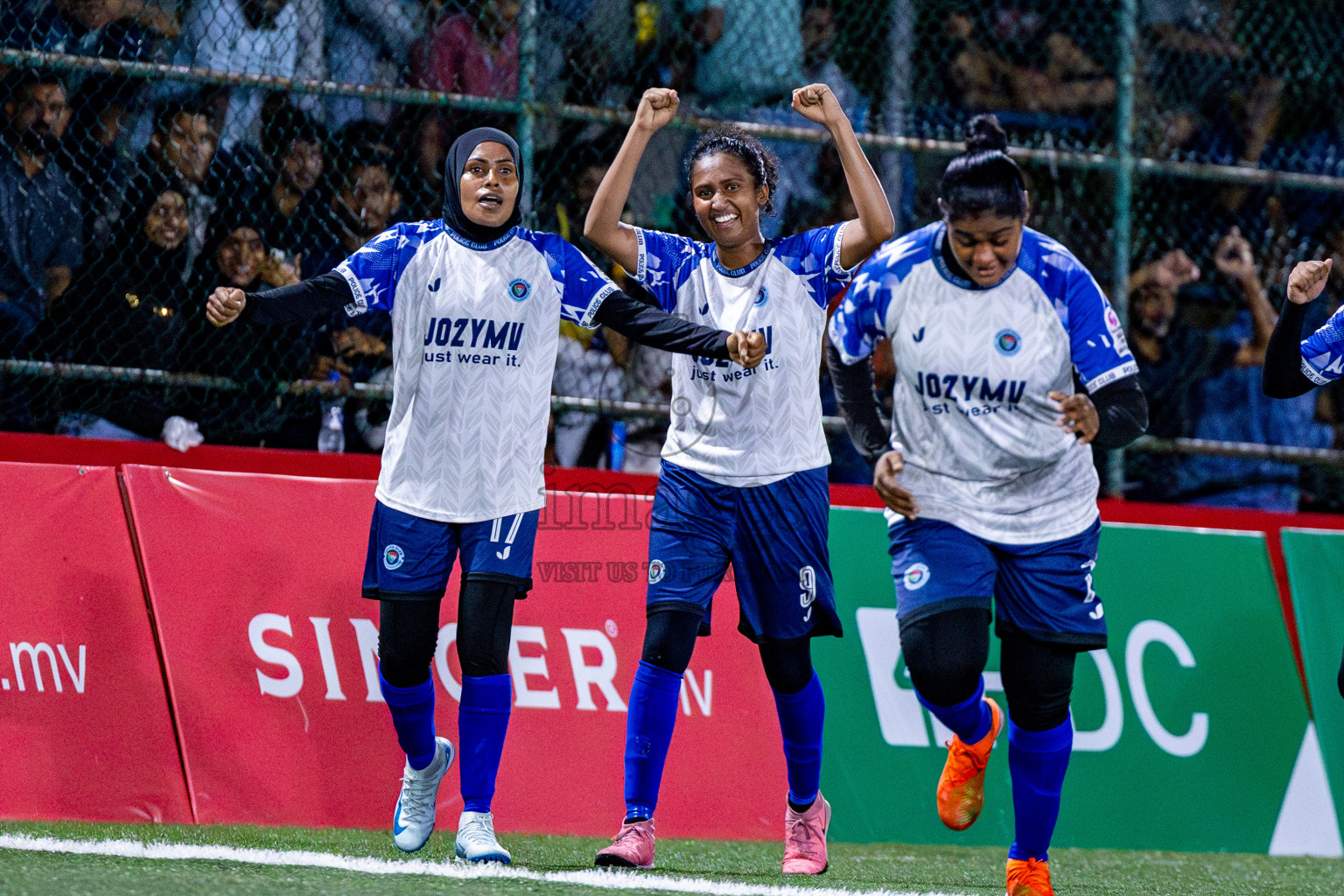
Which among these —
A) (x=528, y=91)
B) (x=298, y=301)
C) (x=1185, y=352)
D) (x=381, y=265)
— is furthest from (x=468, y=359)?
(x=1185, y=352)

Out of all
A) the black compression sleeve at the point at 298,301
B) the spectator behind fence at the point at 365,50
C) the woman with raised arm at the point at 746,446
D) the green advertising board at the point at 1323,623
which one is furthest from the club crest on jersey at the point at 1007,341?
the spectator behind fence at the point at 365,50

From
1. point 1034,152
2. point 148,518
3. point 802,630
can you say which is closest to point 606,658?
point 802,630

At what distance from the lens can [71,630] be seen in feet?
16.5

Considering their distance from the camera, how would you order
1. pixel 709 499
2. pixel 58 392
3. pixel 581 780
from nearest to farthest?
pixel 709 499 → pixel 581 780 → pixel 58 392

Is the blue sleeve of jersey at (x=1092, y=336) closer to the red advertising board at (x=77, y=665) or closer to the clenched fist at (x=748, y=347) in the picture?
the clenched fist at (x=748, y=347)

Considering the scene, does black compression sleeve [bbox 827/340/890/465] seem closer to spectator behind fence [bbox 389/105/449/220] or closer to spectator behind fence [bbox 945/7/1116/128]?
spectator behind fence [bbox 389/105/449/220]

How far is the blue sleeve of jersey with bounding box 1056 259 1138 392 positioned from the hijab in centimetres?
162

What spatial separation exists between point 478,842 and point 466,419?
117cm

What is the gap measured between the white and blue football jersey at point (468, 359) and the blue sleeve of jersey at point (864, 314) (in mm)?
768

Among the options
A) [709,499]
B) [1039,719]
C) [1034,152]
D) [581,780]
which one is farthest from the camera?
[1034,152]

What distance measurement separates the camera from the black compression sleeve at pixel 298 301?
4.21 metres

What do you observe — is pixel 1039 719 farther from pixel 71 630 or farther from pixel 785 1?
pixel 785 1

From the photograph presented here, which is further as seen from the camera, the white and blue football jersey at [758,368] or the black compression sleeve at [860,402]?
the white and blue football jersey at [758,368]

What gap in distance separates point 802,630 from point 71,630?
2.41 m
